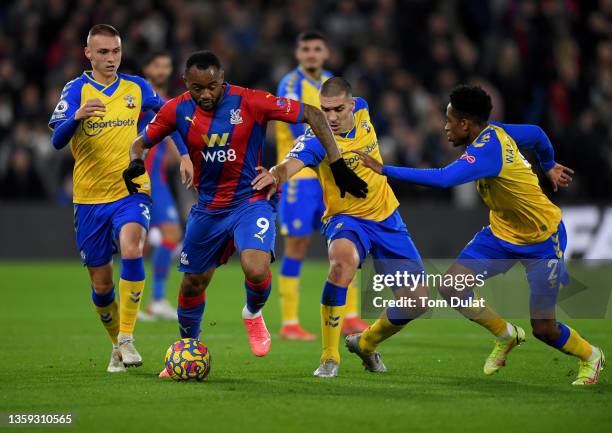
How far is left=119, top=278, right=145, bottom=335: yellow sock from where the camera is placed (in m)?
8.23

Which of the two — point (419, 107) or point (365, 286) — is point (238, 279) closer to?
point (419, 107)

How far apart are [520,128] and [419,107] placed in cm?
1048

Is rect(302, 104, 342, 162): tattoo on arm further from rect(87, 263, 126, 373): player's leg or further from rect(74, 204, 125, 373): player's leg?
rect(87, 263, 126, 373): player's leg

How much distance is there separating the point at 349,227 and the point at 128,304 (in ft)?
5.84

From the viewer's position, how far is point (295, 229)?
10.7 m

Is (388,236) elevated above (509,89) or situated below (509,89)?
below

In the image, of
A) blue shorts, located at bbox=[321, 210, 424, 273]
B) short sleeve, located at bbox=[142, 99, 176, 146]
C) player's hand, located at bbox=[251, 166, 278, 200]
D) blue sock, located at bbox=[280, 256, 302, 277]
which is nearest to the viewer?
player's hand, located at bbox=[251, 166, 278, 200]

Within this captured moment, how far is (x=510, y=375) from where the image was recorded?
8031 mm

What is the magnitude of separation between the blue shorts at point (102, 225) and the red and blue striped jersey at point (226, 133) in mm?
731

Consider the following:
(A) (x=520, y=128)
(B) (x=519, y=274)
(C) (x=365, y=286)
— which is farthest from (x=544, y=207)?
(B) (x=519, y=274)

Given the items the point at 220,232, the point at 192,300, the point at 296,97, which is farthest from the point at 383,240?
the point at 296,97

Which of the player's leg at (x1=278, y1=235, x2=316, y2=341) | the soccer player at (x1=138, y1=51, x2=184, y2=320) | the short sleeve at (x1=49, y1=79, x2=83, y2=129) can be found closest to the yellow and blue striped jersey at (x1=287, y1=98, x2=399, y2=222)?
the short sleeve at (x1=49, y1=79, x2=83, y2=129)

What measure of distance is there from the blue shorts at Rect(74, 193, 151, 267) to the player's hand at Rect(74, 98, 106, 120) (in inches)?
34.3

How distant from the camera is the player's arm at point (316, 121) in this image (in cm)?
738
